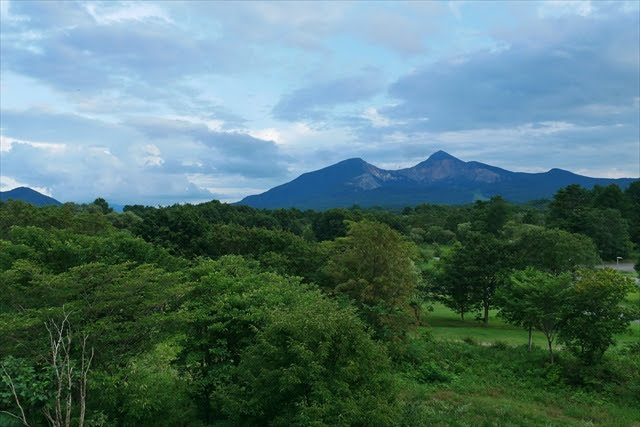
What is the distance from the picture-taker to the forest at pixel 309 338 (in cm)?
982

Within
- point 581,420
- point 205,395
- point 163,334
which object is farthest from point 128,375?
point 581,420

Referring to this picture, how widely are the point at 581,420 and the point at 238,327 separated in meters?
11.9

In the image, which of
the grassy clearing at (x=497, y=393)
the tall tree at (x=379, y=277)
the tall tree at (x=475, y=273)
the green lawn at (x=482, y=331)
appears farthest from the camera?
the tall tree at (x=475, y=273)

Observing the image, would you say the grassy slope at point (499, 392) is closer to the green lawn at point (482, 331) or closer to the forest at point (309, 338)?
the forest at point (309, 338)

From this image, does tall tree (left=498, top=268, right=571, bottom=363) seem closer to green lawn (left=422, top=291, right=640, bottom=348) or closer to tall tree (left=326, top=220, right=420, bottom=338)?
green lawn (left=422, top=291, right=640, bottom=348)

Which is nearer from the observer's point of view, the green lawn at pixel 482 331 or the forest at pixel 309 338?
the forest at pixel 309 338

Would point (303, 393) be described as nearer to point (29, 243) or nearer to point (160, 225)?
point (29, 243)

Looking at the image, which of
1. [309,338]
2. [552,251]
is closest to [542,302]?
[552,251]

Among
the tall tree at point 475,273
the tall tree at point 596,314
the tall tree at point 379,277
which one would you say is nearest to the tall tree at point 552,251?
the tall tree at point 475,273

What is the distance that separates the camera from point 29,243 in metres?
22.0

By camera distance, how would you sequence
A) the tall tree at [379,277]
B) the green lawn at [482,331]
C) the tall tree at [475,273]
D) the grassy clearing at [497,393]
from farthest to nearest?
the tall tree at [475,273] < the green lawn at [482,331] < the tall tree at [379,277] < the grassy clearing at [497,393]

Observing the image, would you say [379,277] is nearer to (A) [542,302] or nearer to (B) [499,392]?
(B) [499,392]

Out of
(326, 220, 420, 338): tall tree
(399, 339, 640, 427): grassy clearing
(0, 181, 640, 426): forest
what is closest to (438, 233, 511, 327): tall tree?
(0, 181, 640, 426): forest

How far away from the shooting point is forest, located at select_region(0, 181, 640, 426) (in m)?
9.82
